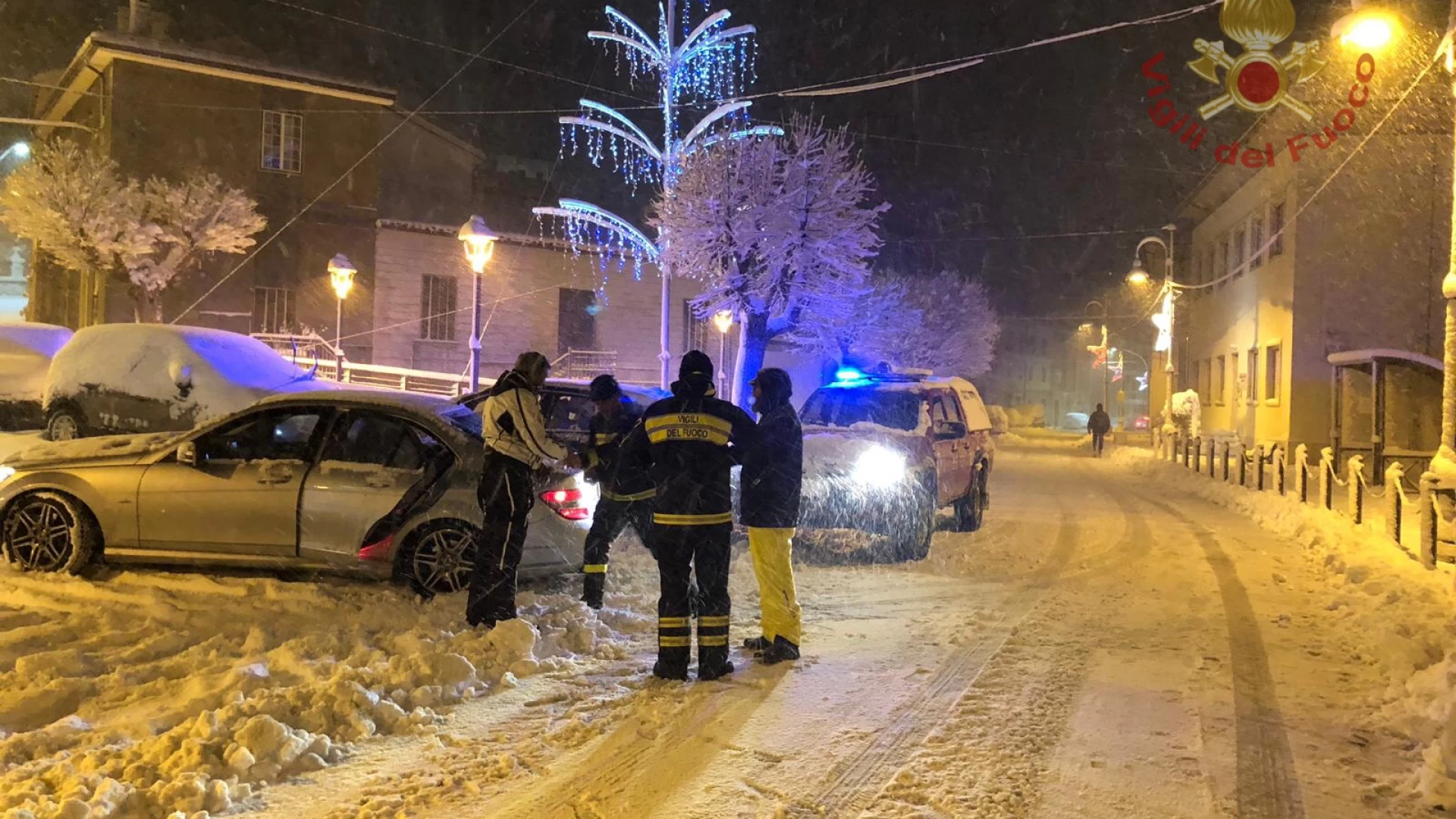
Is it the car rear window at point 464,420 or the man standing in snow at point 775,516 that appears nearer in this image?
the man standing in snow at point 775,516

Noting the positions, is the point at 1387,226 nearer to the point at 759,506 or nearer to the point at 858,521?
the point at 858,521

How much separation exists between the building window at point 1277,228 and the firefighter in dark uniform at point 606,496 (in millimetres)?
21826

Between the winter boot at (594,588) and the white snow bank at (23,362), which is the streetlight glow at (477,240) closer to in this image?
the white snow bank at (23,362)

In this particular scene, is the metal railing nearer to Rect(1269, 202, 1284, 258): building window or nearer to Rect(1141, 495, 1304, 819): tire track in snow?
Rect(1141, 495, 1304, 819): tire track in snow

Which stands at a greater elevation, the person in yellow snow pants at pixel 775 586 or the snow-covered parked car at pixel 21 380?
the snow-covered parked car at pixel 21 380

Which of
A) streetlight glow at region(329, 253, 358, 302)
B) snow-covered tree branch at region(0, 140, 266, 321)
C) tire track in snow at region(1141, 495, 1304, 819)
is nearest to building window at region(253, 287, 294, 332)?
snow-covered tree branch at region(0, 140, 266, 321)

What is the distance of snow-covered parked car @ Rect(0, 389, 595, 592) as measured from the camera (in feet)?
22.6

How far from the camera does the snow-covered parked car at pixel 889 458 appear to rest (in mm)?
9523

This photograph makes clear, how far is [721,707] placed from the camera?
16.7 feet

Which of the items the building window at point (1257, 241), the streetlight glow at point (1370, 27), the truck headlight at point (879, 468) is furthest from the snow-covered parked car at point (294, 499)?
the building window at point (1257, 241)

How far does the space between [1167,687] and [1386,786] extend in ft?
4.76

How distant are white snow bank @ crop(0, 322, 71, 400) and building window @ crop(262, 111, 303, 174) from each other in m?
15.2

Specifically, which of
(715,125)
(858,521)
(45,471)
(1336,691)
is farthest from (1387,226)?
(45,471)

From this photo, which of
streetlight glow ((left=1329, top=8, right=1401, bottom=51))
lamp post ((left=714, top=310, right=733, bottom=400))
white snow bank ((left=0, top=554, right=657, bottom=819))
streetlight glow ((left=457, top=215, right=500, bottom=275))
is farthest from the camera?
lamp post ((left=714, top=310, right=733, bottom=400))
